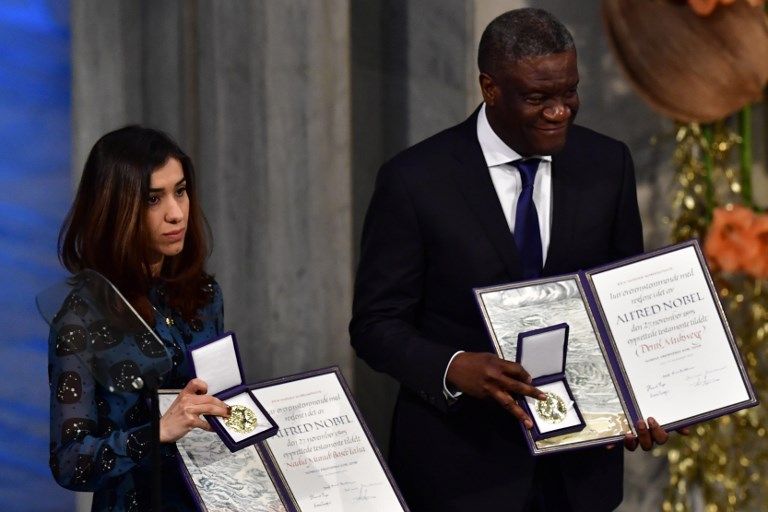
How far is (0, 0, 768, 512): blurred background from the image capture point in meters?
3.83

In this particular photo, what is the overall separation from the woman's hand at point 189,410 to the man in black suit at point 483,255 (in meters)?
0.57

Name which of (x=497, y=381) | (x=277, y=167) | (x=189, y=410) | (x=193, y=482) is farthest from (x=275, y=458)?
(x=277, y=167)

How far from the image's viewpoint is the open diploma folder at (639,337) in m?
2.61

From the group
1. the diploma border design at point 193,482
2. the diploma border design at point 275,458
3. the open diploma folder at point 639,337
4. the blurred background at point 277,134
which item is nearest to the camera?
the diploma border design at point 193,482

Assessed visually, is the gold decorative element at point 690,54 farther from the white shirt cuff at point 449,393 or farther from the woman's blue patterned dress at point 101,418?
the woman's blue patterned dress at point 101,418

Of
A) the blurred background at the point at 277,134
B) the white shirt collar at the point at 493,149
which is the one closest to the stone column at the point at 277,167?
the blurred background at the point at 277,134

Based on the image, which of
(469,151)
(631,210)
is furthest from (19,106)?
(631,210)

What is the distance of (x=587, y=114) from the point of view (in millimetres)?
4188

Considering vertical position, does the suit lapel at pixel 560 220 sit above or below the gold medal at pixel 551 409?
above

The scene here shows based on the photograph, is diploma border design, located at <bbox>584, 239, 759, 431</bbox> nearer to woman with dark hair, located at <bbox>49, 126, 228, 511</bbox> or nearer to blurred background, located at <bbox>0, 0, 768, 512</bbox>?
woman with dark hair, located at <bbox>49, 126, 228, 511</bbox>

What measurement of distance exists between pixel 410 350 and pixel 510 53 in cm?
61

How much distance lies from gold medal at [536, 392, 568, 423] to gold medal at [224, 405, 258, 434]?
0.56 metres

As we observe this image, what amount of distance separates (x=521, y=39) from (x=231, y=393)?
958 millimetres
